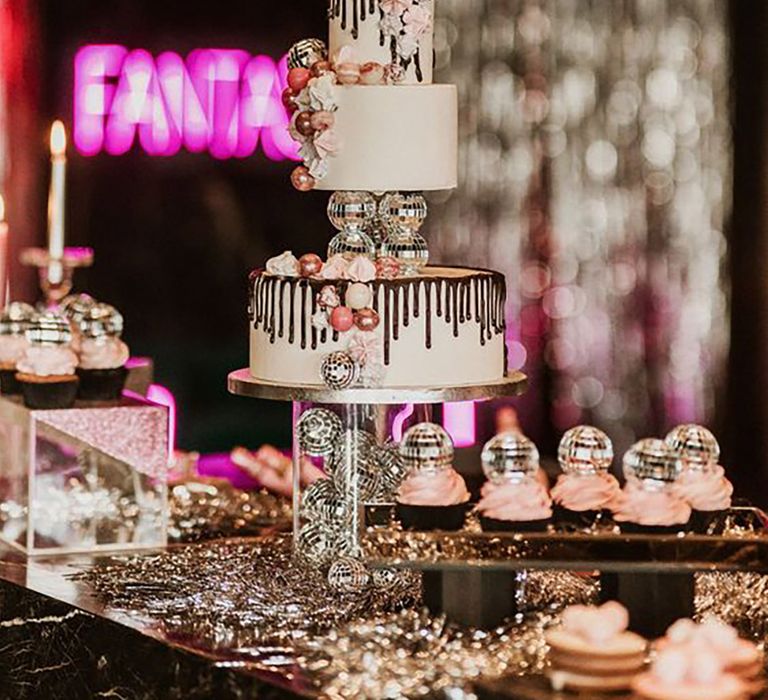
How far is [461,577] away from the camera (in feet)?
9.50

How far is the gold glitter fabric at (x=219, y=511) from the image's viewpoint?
3701 mm

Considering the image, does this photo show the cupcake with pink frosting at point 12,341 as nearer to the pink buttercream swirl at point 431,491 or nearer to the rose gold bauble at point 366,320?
the rose gold bauble at point 366,320

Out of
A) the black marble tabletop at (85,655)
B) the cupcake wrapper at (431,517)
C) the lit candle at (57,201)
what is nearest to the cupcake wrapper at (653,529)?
the cupcake wrapper at (431,517)

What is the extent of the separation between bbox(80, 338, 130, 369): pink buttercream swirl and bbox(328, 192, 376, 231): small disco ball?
1.91ft

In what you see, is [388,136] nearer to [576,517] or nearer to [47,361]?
[576,517]

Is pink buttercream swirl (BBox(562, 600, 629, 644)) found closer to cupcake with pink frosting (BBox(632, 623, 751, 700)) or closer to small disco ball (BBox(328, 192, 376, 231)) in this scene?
cupcake with pink frosting (BBox(632, 623, 751, 700))

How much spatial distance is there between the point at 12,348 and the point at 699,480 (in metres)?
1.31

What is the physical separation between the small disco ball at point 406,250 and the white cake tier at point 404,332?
8 centimetres

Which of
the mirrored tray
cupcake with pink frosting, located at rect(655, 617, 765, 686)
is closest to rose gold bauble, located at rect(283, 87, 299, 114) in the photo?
the mirrored tray

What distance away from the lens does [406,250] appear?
328cm

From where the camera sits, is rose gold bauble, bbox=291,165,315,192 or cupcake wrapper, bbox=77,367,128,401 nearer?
rose gold bauble, bbox=291,165,315,192

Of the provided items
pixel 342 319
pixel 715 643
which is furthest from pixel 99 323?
pixel 715 643

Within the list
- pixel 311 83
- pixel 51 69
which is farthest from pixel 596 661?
pixel 51 69

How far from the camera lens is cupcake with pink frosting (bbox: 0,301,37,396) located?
3.69m
